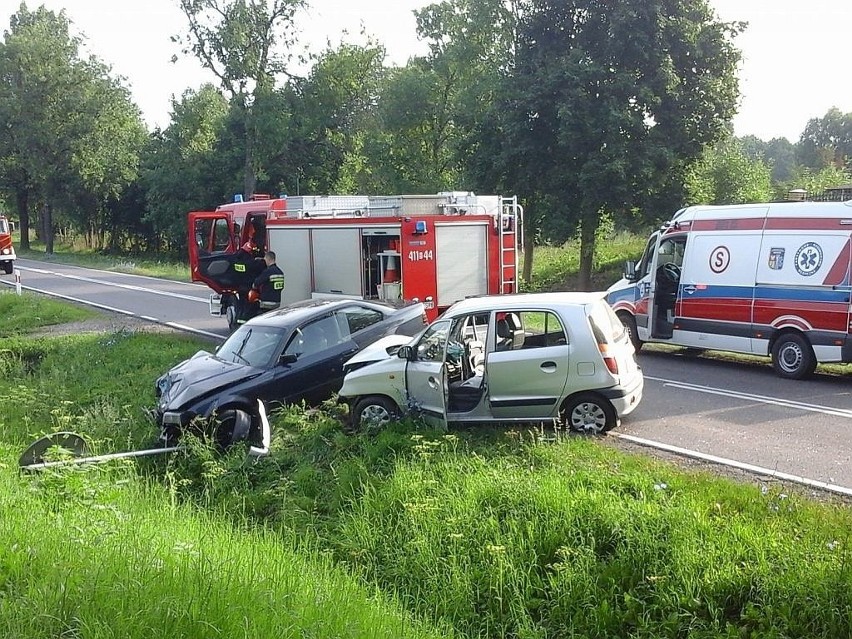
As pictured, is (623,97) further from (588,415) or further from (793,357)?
(588,415)

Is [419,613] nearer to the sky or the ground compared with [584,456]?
nearer to the ground

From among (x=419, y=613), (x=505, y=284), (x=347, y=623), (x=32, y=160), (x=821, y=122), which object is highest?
(x=821, y=122)

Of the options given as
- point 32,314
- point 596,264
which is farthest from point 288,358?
point 596,264

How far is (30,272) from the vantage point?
1420 inches

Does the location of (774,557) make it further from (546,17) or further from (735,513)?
(546,17)

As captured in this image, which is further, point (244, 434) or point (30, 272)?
point (30, 272)

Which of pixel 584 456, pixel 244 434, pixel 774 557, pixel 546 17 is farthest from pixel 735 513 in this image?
pixel 546 17

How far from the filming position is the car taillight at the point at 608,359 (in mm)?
8398

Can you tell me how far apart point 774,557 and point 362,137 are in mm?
42184

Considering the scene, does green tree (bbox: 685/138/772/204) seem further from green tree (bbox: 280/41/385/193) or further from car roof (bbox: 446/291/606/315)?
car roof (bbox: 446/291/606/315)

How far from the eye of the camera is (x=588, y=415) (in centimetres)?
865

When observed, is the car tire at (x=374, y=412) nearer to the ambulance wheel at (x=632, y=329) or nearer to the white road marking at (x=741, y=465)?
the white road marking at (x=741, y=465)

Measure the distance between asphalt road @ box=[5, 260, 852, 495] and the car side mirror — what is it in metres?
4.09

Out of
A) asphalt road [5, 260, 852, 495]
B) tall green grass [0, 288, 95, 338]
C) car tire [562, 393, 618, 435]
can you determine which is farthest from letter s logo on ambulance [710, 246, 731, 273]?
tall green grass [0, 288, 95, 338]
